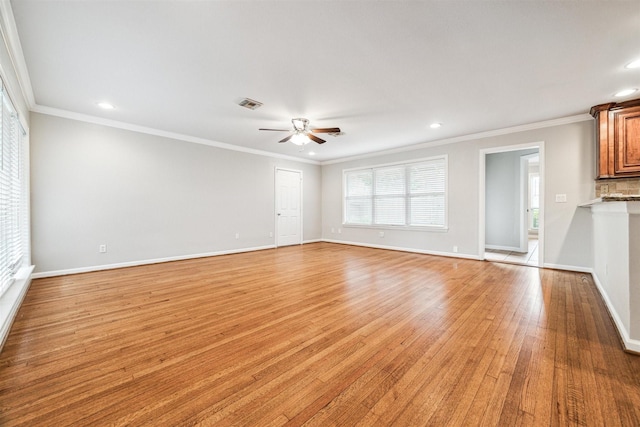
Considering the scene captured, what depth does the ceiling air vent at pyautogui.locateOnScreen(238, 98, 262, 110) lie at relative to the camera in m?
3.51

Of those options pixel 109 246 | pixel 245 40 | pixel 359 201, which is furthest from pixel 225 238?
pixel 245 40

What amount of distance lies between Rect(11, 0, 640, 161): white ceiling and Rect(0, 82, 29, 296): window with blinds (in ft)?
2.02

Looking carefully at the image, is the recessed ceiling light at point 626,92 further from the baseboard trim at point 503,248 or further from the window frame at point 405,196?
the baseboard trim at point 503,248

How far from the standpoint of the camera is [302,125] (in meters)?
4.39

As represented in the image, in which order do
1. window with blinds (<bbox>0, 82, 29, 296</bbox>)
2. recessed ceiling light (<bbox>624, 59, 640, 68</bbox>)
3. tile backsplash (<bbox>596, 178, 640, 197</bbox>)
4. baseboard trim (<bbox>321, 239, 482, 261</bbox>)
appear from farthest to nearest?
baseboard trim (<bbox>321, 239, 482, 261</bbox>), tile backsplash (<bbox>596, 178, 640, 197</bbox>), recessed ceiling light (<bbox>624, 59, 640, 68</bbox>), window with blinds (<bbox>0, 82, 29, 296</bbox>)

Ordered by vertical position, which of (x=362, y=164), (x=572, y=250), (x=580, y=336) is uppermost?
(x=362, y=164)

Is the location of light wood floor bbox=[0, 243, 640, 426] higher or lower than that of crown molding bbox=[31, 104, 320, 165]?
lower

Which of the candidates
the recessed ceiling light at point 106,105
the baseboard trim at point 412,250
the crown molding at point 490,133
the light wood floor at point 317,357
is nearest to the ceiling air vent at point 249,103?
the recessed ceiling light at point 106,105

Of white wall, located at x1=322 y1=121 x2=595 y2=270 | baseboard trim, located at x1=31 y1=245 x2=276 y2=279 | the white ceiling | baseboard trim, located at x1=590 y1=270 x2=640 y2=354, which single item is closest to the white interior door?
baseboard trim, located at x1=31 y1=245 x2=276 y2=279

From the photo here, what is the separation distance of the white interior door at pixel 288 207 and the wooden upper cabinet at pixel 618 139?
593cm

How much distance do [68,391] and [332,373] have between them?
1.50 m

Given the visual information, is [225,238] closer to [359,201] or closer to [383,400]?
[359,201]

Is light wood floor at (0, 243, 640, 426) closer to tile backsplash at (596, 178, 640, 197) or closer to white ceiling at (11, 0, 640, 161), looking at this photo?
tile backsplash at (596, 178, 640, 197)

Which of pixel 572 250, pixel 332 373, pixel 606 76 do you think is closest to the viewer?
pixel 332 373
